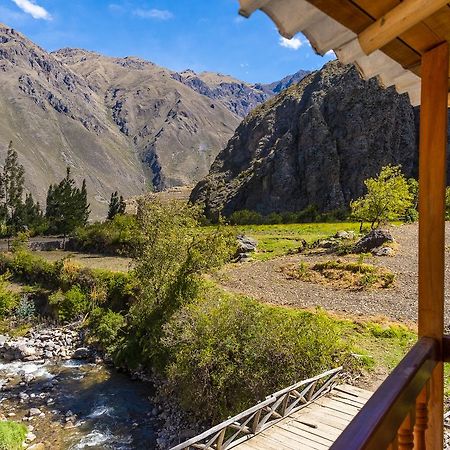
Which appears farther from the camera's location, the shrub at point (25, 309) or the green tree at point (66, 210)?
the green tree at point (66, 210)

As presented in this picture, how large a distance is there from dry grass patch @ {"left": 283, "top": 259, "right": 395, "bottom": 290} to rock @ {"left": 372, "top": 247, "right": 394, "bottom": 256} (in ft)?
8.37

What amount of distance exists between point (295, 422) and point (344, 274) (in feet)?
45.9

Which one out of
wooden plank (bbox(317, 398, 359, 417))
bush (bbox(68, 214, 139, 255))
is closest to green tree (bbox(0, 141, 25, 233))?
bush (bbox(68, 214, 139, 255))

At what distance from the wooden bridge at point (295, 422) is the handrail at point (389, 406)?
19.6 feet

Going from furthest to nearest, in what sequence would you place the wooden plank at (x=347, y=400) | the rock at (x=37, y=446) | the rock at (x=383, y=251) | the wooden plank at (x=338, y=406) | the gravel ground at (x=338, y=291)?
1. the rock at (x=383, y=251)
2. the gravel ground at (x=338, y=291)
3. the rock at (x=37, y=446)
4. the wooden plank at (x=347, y=400)
5. the wooden plank at (x=338, y=406)

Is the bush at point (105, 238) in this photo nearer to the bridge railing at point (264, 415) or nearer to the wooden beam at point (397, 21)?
the bridge railing at point (264, 415)

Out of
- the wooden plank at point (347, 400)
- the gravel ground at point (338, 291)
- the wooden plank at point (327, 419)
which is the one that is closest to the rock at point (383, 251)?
the gravel ground at point (338, 291)

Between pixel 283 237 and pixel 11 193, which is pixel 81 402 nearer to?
pixel 283 237

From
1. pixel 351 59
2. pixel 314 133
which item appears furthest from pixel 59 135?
pixel 351 59

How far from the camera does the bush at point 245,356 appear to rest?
1111cm

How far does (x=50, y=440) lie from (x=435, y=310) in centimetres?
1236

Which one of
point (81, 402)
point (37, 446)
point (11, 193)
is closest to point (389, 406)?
point (37, 446)

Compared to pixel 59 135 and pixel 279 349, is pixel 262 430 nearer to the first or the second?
pixel 279 349

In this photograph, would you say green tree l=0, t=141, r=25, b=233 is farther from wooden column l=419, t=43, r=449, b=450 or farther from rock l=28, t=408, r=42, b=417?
wooden column l=419, t=43, r=449, b=450
